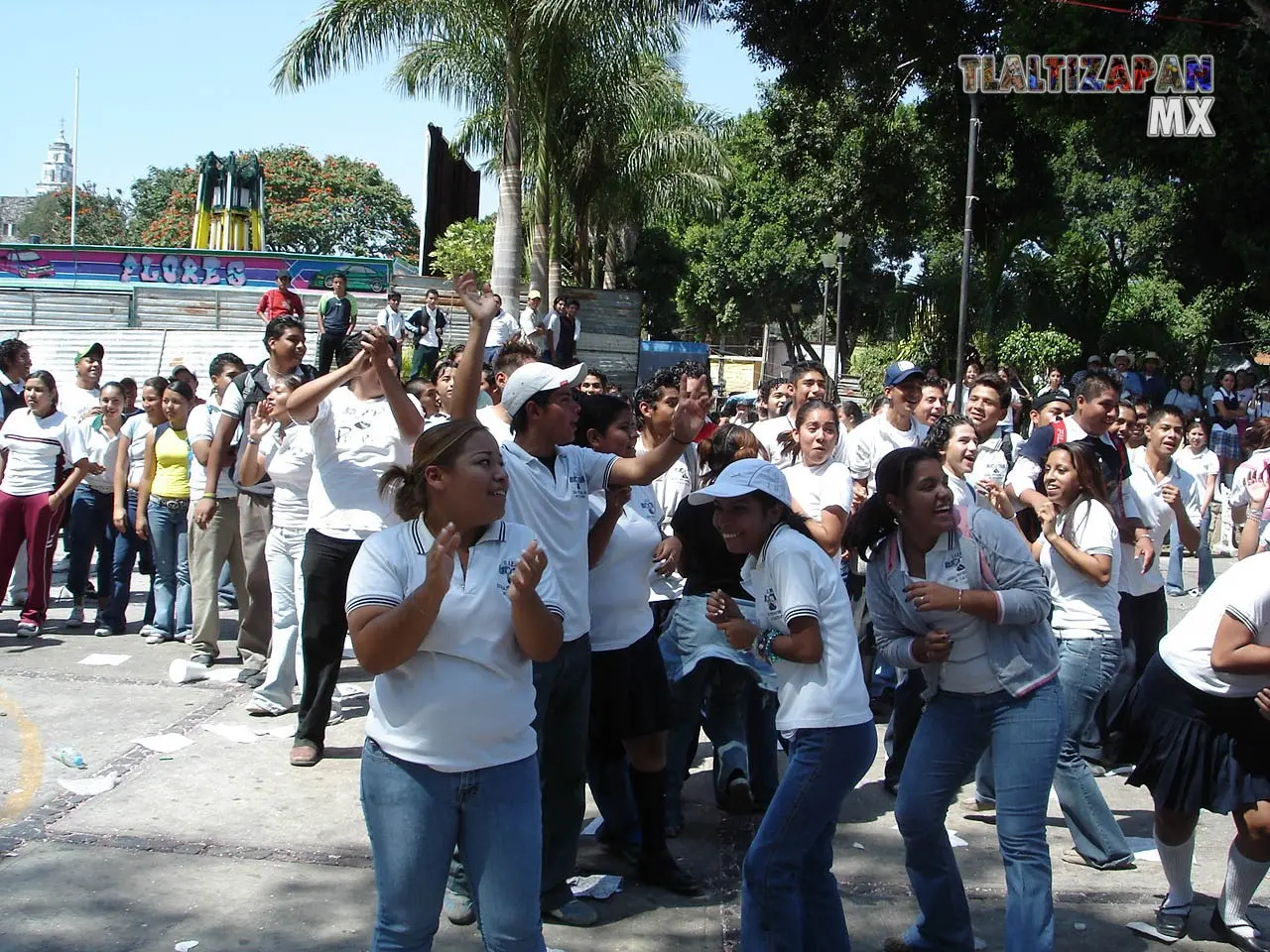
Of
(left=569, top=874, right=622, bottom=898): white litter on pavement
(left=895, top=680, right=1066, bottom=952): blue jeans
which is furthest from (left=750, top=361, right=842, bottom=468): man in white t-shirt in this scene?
(left=895, top=680, right=1066, bottom=952): blue jeans

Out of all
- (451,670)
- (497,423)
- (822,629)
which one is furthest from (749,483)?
(497,423)

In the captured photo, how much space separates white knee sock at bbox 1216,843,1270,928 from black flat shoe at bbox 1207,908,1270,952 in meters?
0.04

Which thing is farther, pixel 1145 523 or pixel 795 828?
pixel 1145 523

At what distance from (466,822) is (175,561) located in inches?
251

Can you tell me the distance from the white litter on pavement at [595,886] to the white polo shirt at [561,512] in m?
1.08

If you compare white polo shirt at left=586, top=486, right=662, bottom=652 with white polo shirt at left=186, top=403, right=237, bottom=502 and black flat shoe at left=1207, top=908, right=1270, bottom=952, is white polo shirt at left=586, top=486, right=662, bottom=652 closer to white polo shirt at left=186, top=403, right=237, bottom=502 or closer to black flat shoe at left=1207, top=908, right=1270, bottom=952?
black flat shoe at left=1207, top=908, right=1270, bottom=952

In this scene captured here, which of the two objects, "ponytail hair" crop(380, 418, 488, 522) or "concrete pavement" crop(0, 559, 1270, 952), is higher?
"ponytail hair" crop(380, 418, 488, 522)

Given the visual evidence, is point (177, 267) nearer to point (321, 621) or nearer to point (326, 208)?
point (321, 621)

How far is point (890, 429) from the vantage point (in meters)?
7.56

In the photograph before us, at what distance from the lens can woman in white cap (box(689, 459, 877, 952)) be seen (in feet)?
12.0

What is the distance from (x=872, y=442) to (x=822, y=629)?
401cm

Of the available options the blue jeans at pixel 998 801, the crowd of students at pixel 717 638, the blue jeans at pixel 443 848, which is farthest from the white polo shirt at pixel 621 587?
the blue jeans at pixel 443 848

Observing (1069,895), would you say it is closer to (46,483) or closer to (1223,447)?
(46,483)

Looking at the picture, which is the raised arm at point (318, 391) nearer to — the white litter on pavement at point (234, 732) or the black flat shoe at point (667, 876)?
the white litter on pavement at point (234, 732)
